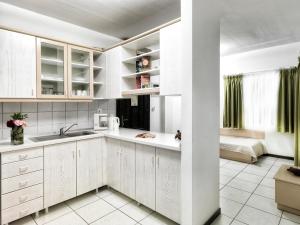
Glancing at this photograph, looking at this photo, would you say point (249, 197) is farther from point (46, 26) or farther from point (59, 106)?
point (46, 26)

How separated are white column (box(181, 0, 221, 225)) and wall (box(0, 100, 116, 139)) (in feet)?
6.61

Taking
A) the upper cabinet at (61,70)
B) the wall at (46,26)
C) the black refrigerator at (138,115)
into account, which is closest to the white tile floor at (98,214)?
the black refrigerator at (138,115)

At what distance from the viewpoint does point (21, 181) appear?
189 cm

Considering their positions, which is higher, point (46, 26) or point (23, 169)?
point (46, 26)

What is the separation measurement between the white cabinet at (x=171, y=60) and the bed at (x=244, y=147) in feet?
9.49

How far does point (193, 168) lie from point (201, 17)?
144 centimetres

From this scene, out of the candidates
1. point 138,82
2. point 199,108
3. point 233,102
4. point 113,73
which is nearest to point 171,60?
point 199,108

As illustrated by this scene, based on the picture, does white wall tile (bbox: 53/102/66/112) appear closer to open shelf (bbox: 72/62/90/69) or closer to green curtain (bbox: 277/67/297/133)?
open shelf (bbox: 72/62/90/69)

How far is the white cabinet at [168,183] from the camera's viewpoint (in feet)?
5.74

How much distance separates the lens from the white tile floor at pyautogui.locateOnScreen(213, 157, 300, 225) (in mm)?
1976

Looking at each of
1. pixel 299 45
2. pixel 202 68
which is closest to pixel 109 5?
pixel 202 68

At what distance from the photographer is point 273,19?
107 inches

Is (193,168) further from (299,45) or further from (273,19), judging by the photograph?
(299,45)

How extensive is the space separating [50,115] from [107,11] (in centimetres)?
174
